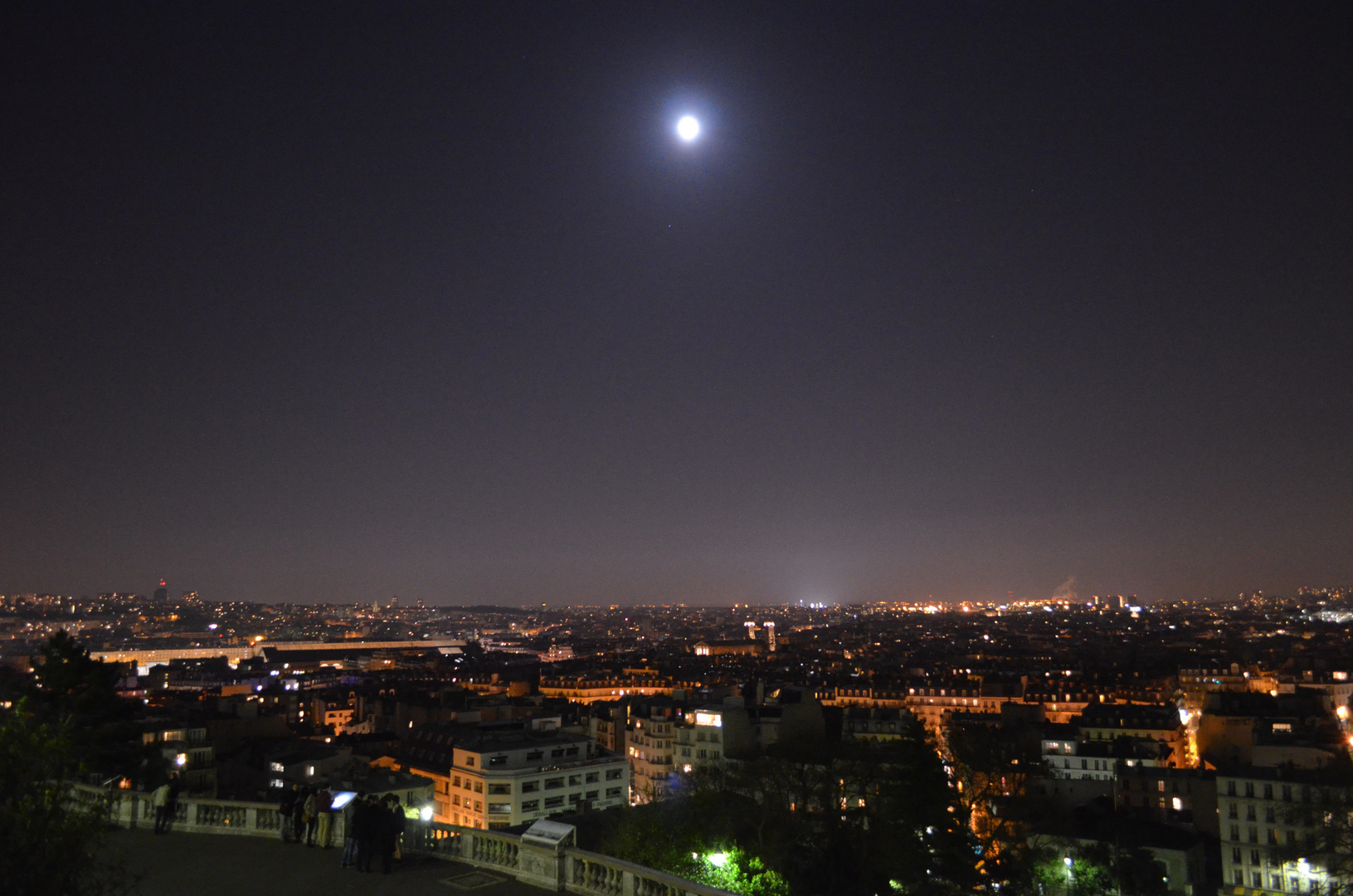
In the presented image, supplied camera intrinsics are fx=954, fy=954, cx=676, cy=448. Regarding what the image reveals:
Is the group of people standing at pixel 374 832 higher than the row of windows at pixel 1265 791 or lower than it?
higher

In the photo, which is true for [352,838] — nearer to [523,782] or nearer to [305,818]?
[305,818]

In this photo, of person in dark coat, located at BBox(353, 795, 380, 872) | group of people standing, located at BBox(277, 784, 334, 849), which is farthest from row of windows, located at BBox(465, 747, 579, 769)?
person in dark coat, located at BBox(353, 795, 380, 872)

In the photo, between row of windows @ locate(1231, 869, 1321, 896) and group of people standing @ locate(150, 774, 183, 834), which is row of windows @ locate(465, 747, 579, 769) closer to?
row of windows @ locate(1231, 869, 1321, 896)

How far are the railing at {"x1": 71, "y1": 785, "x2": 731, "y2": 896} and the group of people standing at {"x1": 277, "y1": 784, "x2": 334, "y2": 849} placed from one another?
195 mm

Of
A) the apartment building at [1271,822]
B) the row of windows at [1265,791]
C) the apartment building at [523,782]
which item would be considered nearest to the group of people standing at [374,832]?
the apartment building at [523,782]

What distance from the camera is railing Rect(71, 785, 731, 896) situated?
12414mm

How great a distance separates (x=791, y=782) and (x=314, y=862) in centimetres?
3333

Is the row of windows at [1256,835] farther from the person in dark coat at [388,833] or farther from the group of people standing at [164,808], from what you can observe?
the group of people standing at [164,808]

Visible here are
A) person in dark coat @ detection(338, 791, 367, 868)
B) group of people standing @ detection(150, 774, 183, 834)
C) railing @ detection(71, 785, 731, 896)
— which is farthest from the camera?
group of people standing @ detection(150, 774, 183, 834)

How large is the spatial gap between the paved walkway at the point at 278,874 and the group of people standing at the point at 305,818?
0.20 m

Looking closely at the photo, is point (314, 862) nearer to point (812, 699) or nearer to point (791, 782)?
point (791, 782)

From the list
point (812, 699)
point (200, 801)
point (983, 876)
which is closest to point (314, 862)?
point (200, 801)

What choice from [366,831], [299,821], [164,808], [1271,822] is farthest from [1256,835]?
[164,808]

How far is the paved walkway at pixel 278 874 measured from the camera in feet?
44.0
